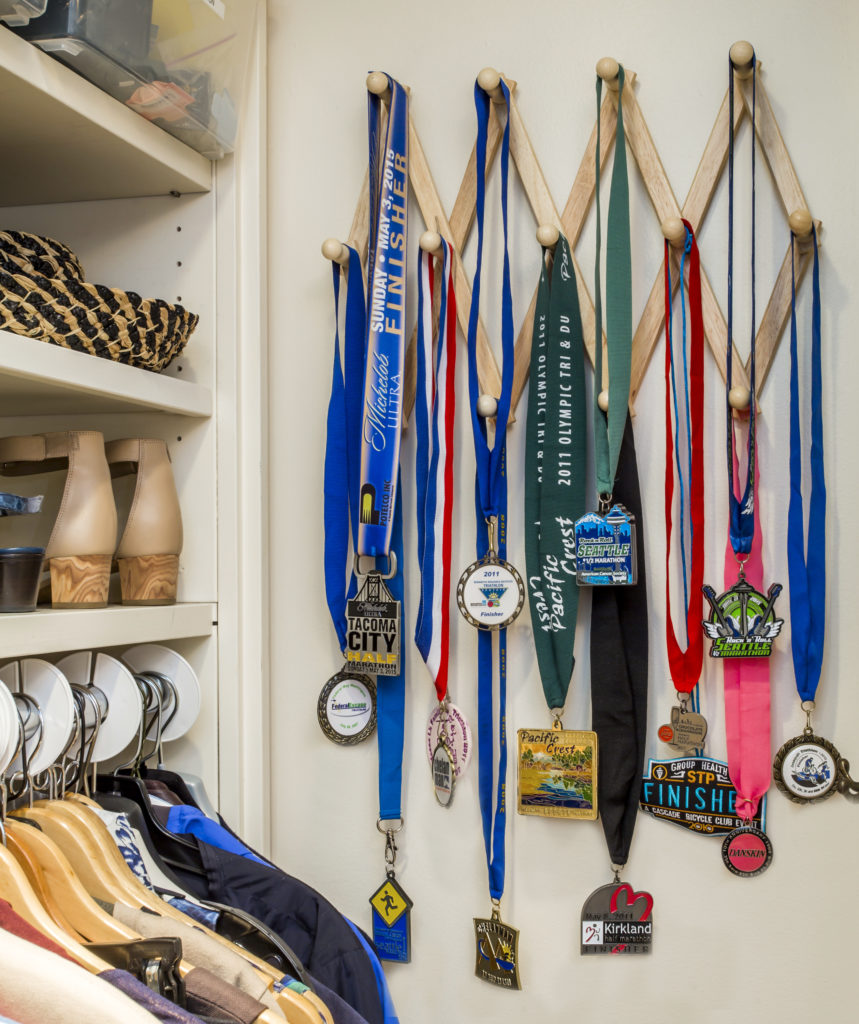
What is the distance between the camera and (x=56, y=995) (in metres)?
0.67

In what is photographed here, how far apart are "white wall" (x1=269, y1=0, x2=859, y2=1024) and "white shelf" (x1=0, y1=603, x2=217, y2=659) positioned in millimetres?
179

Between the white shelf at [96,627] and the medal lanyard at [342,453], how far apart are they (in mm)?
194

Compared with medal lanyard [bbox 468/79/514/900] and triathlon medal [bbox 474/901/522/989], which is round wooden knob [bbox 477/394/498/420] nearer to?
medal lanyard [bbox 468/79/514/900]

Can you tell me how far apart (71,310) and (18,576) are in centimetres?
32

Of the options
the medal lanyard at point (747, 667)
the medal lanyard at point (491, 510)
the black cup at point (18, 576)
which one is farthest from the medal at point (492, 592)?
the black cup at point (18, 576)

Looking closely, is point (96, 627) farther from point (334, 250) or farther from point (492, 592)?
point (334, 250)

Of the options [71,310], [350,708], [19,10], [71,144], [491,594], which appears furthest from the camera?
[350,708]

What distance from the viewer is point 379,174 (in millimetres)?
1422

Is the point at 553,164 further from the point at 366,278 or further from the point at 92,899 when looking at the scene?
the point at 92,899

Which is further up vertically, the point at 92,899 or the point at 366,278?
the point at 366,278

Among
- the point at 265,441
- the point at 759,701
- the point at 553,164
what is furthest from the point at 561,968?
the point at 553,164

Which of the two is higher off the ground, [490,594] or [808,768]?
[490,594]

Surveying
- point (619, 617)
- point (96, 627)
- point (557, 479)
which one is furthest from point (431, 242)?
point (96, 627)

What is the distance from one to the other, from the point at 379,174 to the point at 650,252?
431 millimetres
